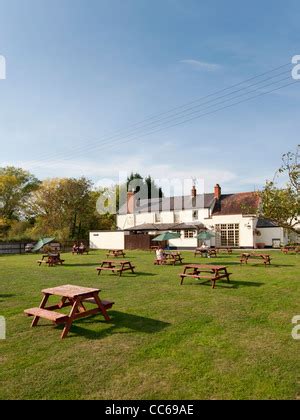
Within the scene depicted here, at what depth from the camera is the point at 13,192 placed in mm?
49906

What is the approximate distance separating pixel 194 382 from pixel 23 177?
5251 cm

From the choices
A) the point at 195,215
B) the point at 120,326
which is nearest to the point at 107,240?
the point at 195,215

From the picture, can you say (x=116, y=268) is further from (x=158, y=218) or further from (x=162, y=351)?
(x=158, y=218)

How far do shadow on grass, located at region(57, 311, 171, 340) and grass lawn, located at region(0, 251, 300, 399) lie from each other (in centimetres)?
2

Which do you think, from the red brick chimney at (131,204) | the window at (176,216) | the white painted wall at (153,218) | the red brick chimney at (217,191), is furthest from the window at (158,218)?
the red brick chimney at (217,191)

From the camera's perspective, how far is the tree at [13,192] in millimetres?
48625

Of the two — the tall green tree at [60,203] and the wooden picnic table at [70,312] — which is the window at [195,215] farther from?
the wooden picnic table at [70,312]

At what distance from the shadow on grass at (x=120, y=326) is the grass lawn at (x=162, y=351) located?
23 millimetres

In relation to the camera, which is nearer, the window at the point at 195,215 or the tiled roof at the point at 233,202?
the tiled roof at the point at 233,202

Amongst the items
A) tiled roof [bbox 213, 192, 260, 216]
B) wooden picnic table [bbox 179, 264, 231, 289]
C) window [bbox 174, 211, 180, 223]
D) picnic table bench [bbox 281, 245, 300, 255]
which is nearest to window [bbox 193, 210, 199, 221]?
tiled roof [bbox 213, 192, 260, 216]

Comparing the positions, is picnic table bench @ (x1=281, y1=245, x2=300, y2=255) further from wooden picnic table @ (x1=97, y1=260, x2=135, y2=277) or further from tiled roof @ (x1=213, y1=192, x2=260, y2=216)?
wooden picnic table @ (x1=97, y1=260, x2=135, y2=277)

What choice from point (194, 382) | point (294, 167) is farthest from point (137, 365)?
point (294, 167)

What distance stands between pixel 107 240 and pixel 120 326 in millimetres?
37554

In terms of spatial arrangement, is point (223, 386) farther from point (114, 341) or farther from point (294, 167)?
point (294, 167)
